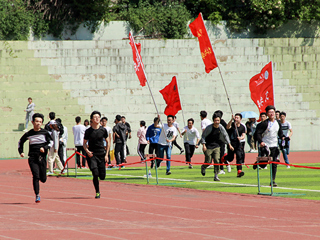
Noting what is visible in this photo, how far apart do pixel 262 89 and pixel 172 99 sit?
18.5 ft

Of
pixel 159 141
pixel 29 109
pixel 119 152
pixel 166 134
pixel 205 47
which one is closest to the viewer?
pixel 159 141

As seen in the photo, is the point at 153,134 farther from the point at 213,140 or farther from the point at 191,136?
the point at 213,140

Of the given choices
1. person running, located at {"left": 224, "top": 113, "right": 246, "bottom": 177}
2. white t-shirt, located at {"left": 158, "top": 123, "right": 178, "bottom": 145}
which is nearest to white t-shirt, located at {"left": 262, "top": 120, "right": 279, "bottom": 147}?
person running, located at {"left": 224, "top": 113, "right": 246, "bottom": 177}

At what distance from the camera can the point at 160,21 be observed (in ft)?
117

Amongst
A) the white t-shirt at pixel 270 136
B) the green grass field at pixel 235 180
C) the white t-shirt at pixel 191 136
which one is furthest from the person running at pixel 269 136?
the white t-shirt at pixel 191 136

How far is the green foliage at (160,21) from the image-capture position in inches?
1396

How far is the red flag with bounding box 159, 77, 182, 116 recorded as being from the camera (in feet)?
76.5

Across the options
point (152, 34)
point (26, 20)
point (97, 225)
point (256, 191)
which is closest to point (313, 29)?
point (152, 34)

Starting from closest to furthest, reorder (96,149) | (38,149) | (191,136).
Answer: (38,149), (96,149), (191,136)

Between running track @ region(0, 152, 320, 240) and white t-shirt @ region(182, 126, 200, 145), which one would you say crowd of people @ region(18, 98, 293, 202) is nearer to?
white t-shirt @ region(182, 126, 200, 145)

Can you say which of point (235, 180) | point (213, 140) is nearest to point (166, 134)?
point (213, 140)

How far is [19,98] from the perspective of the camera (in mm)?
31078

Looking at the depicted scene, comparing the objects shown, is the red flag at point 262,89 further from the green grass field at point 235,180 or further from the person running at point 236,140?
the green grass field at point 235,180

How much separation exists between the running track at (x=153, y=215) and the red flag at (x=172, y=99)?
31.1 ft
